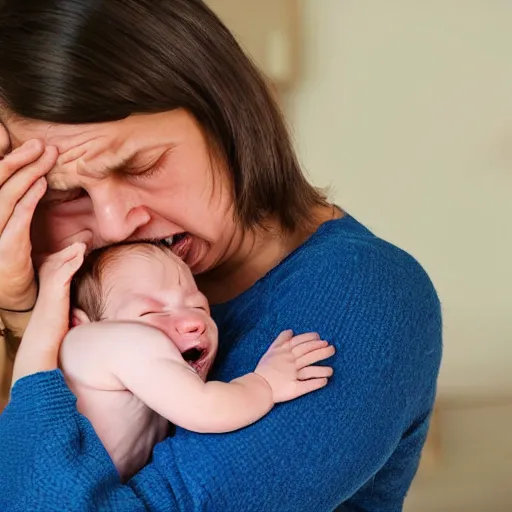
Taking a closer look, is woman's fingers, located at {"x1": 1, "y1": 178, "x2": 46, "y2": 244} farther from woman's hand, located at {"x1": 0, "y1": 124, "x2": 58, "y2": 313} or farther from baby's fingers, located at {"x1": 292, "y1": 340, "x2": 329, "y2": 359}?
baby's fingers, located at {"x1": 292, "y1": 340, "x2": 329, "y2": 359}

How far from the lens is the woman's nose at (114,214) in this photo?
0.98 m

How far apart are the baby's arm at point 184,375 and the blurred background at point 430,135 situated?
1.36m

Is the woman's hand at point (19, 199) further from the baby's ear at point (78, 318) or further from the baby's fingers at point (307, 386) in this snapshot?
the baby's fingers at point (307, 386)

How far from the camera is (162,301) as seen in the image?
93 centimetres

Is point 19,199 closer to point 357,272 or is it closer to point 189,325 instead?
point 189,325

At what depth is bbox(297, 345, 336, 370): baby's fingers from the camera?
2.70 ft

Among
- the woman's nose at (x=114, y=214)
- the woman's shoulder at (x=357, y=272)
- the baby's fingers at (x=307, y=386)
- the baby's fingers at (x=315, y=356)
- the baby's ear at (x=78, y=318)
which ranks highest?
the woman's shoulder at (x=357, y=272)

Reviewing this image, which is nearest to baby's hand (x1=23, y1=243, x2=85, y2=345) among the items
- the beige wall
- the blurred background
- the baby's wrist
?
the baby's wrist

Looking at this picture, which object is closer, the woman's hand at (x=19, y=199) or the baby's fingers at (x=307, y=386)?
the baby's fingers at (x=307, y=386)

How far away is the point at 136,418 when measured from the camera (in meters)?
0.88

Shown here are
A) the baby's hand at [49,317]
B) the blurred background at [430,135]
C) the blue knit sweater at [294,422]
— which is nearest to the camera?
the blue knit sweater at [294,422]

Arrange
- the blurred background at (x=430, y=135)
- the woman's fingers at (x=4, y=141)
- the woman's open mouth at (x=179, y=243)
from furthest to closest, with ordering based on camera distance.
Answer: the blurred background at (x=430, y=135)
the woman's open mouth at (x=179, y=243)
the woman's fingers at (x=4, y=141)

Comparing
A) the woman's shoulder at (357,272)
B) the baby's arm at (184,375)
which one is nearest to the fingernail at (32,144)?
the baby's arm at (184,375)

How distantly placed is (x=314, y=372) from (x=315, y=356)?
0.05ft
